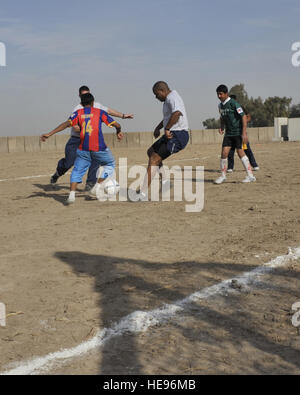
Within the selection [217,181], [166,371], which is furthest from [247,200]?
[166,371]

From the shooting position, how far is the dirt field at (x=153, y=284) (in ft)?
10.3

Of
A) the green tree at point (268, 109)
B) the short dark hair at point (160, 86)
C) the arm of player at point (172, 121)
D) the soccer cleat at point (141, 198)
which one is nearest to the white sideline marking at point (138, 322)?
the soccer cleat at point (141, 198)

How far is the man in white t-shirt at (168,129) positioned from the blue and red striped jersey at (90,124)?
2.87ft

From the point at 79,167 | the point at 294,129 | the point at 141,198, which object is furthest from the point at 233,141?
the point at 294,129

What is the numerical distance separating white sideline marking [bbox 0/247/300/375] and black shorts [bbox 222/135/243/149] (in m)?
5.88

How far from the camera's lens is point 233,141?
35.1 feet

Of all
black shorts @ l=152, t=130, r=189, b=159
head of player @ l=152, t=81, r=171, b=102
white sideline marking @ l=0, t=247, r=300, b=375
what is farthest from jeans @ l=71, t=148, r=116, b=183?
white sideline marking @ l=0, t=247, r=300, b=375

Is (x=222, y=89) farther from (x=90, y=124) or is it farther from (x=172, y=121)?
(x=90, y=124)

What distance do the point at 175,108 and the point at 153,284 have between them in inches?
193

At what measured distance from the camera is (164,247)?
561 cm

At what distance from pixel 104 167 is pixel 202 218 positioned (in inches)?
108

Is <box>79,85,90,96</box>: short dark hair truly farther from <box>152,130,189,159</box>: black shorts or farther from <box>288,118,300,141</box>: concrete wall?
<box>288,118,300,141</box>: concrete wall

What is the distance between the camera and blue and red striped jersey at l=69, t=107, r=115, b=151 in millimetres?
8727
